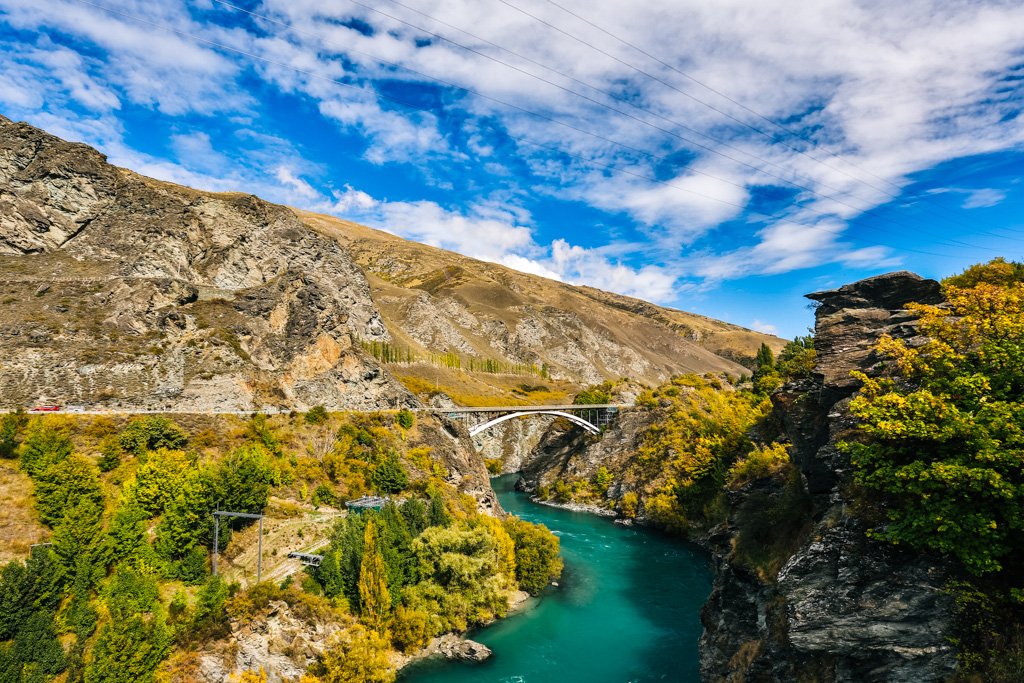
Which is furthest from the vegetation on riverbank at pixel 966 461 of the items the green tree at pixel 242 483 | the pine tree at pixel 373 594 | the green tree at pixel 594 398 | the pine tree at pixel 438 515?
the green tree at pixel 594 398

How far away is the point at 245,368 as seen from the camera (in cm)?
4800

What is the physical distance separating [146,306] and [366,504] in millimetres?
32607

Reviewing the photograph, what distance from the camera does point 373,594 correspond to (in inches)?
1000

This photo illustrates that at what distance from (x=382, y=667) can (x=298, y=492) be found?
701 inches

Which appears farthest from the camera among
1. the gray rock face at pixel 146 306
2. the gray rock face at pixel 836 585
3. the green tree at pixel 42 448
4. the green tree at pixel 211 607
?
the gray rock face at pixel 146 306

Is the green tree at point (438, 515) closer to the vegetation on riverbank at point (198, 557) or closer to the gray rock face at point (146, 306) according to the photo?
the vegetation on riverbank at point (198, 557)

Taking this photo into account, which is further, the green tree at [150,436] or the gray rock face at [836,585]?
the green tree at [150,436]

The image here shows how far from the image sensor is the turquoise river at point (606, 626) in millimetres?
24859

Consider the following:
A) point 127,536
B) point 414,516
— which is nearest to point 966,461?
point 414,516

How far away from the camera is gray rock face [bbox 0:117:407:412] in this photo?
4112 centimetres

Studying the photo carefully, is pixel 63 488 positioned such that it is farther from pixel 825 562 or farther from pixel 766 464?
pixel 766 464

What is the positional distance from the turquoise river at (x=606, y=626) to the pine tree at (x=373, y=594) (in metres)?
3.16

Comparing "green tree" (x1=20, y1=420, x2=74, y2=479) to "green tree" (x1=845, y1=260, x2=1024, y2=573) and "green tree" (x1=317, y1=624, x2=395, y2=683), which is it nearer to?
"green tree" (x1=317, y1=624, x2=395, y2=683)

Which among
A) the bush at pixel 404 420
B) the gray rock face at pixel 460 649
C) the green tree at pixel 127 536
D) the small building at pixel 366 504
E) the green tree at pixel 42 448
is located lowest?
the gray rock face at pixel 460 649
